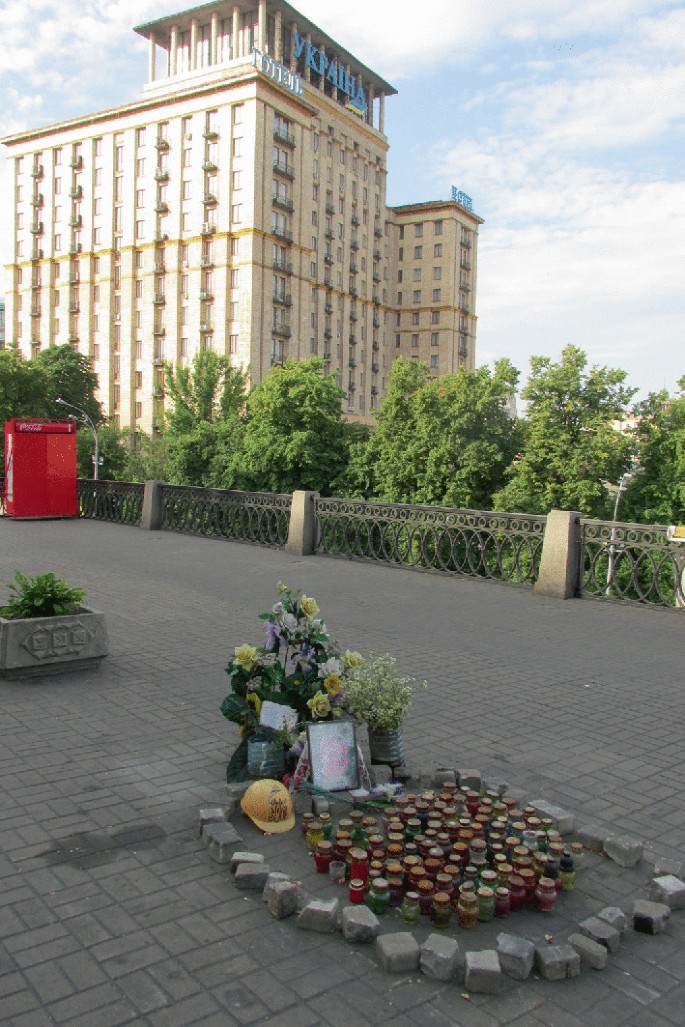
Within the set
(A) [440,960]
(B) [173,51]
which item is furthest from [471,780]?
(B) [173,51]

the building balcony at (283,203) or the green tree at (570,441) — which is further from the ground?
the building balcony at (283,203)

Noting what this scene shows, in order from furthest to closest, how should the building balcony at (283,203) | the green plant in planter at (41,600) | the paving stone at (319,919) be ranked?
the building balcony at (283,203), the green plant in planter at (41,600), the paving stone at (319,919)

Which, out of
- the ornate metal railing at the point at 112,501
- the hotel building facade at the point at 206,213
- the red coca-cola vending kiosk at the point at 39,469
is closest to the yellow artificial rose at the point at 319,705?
the ornate metal railing at the point at 112,501

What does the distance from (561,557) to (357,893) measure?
9279mm

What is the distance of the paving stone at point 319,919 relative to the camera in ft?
11.7

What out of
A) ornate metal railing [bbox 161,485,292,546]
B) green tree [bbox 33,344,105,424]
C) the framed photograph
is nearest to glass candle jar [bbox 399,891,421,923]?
the framed photograph

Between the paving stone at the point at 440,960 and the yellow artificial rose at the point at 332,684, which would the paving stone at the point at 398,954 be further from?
the yellow artificial rose at the point at 332,684

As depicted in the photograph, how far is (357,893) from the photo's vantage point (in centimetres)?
376

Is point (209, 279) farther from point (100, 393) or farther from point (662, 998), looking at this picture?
point (662, 998)

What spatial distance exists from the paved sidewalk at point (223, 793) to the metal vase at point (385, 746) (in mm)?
335

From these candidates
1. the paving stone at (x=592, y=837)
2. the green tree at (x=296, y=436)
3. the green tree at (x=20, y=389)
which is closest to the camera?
the paving stone at (x=592, y=837)

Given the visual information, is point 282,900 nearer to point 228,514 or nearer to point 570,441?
point 228,514

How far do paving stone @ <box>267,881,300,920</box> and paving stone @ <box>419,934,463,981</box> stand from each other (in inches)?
24.4

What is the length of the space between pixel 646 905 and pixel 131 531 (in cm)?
1825
